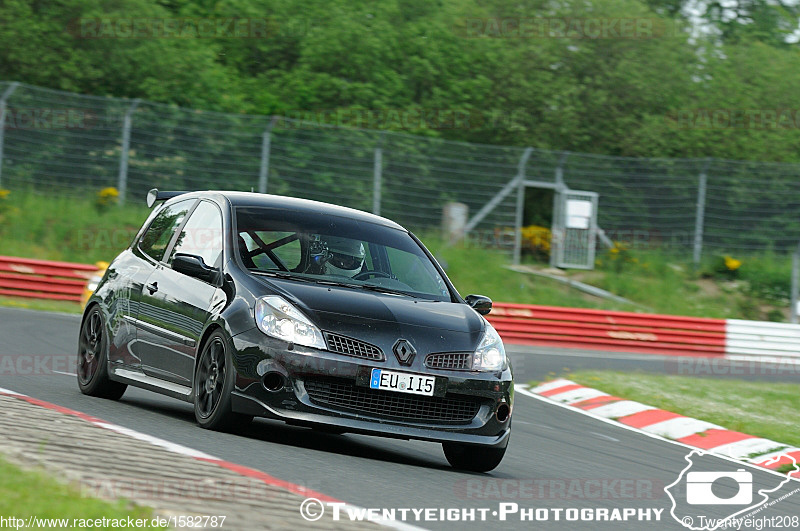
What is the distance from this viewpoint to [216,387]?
7453 mm

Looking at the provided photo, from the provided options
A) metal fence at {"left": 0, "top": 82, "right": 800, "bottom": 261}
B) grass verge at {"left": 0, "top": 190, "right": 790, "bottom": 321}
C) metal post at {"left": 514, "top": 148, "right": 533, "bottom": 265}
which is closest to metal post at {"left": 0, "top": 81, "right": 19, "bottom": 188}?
metal fence at {"left": 0, "top": 82, "right": 800, "bottom": 261}

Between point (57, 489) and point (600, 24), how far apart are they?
115ft

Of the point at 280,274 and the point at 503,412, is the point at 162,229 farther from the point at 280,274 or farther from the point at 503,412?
the point at 503,412

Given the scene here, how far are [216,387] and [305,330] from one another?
689 millimetres

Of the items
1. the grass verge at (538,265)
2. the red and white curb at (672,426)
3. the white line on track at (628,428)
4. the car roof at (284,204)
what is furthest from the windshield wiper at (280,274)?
the grass verge at (538,265)

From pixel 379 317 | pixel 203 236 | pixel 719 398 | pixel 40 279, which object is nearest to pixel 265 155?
pixel 40 279

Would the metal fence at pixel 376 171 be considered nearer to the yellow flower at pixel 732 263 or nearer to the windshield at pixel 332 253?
the yellow flower at pixel 732 263

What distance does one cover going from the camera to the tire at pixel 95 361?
359 inches

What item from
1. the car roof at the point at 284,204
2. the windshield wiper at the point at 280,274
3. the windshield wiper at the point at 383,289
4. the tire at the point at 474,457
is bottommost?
the tire at the point at 474,457

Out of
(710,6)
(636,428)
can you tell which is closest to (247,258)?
(636,428)

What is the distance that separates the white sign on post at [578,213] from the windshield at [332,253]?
1949 cm

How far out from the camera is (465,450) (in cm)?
781

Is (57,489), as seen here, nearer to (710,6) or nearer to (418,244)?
(418,244)

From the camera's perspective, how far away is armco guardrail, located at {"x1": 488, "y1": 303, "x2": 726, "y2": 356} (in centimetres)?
2281
